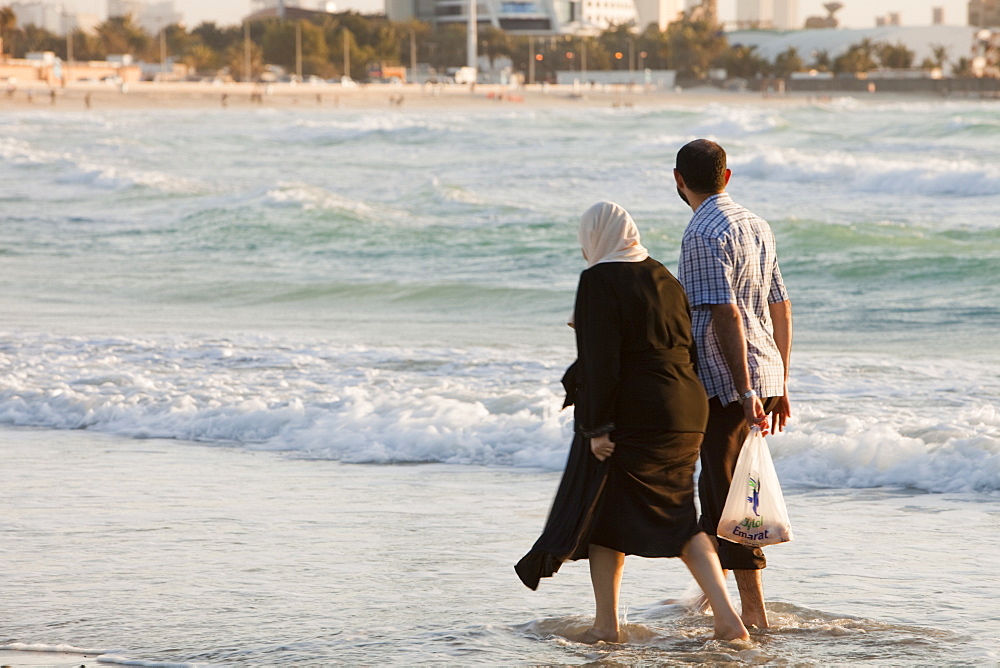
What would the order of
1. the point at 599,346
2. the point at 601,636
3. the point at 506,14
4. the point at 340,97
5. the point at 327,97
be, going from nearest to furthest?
the point at 599,346
the point at 601,636
the point at 327,97
the point at 340,97
the point at 506,14

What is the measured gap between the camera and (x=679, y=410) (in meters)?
3.53

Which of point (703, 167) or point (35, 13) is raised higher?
point (35, 13)

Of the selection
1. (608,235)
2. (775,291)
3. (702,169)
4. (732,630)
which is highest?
(702,169)

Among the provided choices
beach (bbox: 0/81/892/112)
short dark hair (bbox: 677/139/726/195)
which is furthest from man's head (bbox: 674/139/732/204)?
beach (bbox: 0/81/892/112)

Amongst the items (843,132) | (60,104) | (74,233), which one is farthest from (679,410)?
(60,104)

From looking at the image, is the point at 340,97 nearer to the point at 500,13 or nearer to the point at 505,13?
the point at 505,13

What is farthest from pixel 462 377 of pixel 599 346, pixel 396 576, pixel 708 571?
pixel 599 346

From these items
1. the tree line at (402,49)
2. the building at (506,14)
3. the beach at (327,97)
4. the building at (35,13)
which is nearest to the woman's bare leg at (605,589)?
the beach at (327,97)

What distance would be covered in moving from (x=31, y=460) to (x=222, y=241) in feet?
45.3

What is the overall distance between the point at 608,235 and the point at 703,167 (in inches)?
18.3

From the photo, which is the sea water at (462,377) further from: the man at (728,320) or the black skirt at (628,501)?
the man at (728,320)

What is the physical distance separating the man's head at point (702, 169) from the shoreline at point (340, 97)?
76.5 metres

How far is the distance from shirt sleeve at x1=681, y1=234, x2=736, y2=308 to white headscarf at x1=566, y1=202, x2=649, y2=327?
0.26 m

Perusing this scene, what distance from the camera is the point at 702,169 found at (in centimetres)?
373
